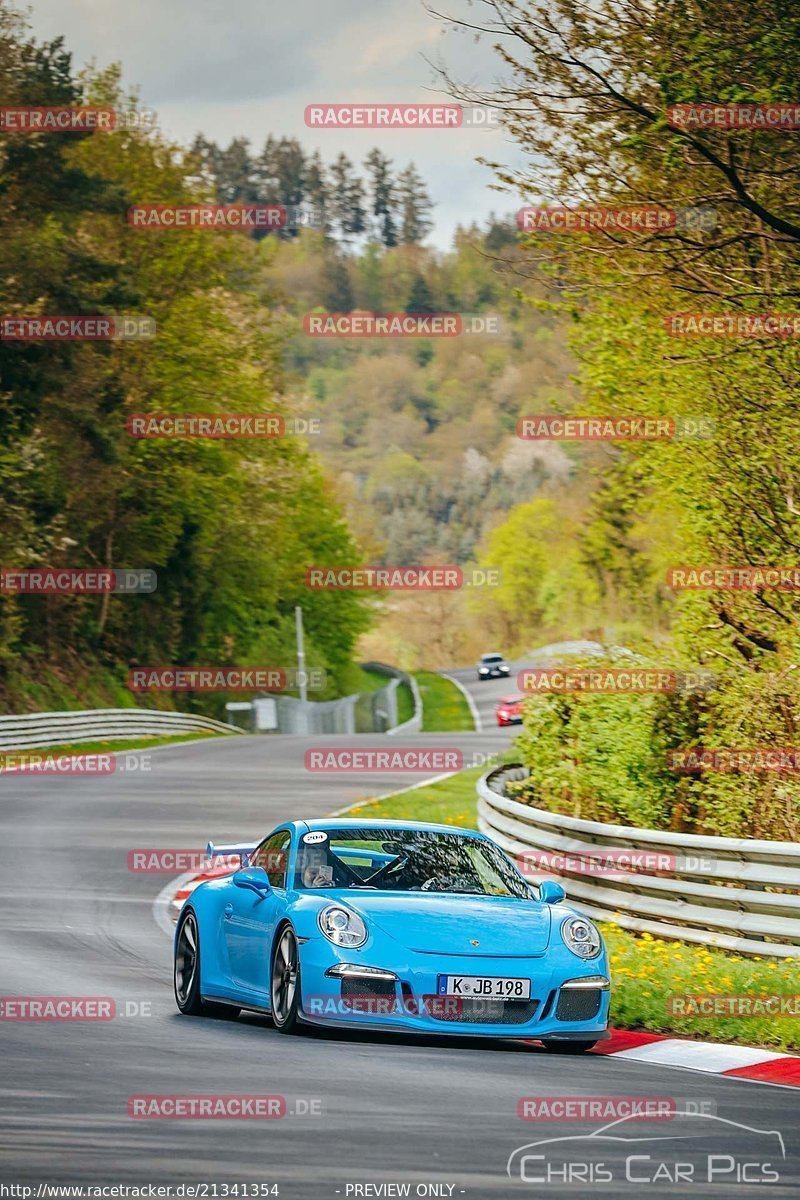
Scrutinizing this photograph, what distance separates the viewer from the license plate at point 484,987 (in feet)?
31.0

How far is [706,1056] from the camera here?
9.47m

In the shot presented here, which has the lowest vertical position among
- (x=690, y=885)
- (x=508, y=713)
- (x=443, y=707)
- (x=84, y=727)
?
(x=443, y=707)

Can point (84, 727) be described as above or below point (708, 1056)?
below

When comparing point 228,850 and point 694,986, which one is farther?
point 228,850

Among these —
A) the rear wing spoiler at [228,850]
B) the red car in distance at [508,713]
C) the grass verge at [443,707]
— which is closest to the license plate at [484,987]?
the rear wing spoiler at [228,850]

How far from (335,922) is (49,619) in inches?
1880

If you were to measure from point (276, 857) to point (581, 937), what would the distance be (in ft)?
6.51

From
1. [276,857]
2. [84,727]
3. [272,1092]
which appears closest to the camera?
[272,1092]

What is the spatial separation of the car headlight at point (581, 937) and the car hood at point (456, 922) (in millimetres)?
113

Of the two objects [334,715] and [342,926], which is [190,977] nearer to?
[342,926]

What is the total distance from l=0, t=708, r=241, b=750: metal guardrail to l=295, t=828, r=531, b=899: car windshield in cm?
3008

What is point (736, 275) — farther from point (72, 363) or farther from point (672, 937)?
point (72, 363)

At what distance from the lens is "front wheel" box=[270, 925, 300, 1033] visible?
965 centimetres

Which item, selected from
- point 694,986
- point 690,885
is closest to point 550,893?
point 694,986
